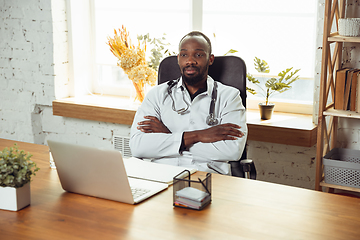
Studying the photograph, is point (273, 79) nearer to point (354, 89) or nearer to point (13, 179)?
point (354, 89)

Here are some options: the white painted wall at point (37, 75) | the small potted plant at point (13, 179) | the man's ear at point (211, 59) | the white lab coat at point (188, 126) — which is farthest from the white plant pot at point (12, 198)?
the white painted wall at point (37, 75)

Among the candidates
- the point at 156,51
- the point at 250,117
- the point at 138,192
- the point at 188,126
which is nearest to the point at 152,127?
the point at 188,126

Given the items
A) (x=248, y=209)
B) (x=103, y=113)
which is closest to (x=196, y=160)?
(x=248, y=209)

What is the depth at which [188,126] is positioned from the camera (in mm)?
2264

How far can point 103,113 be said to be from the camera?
3.24 m

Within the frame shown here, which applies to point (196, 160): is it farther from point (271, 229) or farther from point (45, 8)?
point (45, 8)

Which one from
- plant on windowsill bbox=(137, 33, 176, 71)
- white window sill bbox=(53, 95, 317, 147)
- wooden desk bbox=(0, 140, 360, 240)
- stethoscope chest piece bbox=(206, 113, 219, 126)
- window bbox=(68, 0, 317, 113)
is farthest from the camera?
plant on windowsill bbox=(137, 33, 176, 71)

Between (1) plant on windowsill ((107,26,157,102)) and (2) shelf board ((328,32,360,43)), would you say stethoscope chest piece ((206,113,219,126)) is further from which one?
(1) plant on windowsill ((107,26,157,102))

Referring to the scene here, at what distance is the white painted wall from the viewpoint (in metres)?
3.43

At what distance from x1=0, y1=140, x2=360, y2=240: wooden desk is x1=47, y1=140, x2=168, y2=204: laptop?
0.03m

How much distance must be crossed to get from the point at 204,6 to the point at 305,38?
78cm

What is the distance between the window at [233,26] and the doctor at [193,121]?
827 millimetres

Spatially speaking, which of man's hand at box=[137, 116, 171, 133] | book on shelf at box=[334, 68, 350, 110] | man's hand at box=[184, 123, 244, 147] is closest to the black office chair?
man's hand at box=[184, 123, 244, 147]

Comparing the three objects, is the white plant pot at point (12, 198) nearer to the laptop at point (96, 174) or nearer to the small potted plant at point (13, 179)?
the small potted plant at point (13, 179)
